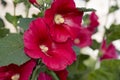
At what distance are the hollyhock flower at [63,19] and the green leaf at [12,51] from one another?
7 cm

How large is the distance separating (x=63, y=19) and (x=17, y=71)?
0.16 m

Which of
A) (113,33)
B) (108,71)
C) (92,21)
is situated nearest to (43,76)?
(108,71)

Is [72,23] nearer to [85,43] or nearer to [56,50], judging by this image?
[56,50]

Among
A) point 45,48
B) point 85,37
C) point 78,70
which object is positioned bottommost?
point 78,70

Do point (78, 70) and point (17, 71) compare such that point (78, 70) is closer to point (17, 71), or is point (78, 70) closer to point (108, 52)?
point (108, 52)

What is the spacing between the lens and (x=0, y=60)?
83 centimetres

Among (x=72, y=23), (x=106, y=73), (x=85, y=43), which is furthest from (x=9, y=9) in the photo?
(x=72, y=23)

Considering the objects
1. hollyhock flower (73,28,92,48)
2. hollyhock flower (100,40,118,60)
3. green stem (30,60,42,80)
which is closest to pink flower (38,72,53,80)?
green stem (30,60,42,80)

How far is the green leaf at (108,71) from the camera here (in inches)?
45.3

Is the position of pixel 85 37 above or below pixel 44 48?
below

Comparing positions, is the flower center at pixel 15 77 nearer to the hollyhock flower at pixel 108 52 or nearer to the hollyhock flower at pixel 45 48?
the hollyhock flower at pixel 45 48

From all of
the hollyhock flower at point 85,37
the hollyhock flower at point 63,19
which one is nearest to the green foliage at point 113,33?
the hollyhock flower at point 85,37

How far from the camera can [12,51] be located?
0.85 meters

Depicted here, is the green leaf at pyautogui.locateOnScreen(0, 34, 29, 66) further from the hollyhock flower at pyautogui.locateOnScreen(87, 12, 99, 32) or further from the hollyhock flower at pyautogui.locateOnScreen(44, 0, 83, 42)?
the hollyhock flower at pyautogui.locateOnScreen(87, 12, 99, 32)
